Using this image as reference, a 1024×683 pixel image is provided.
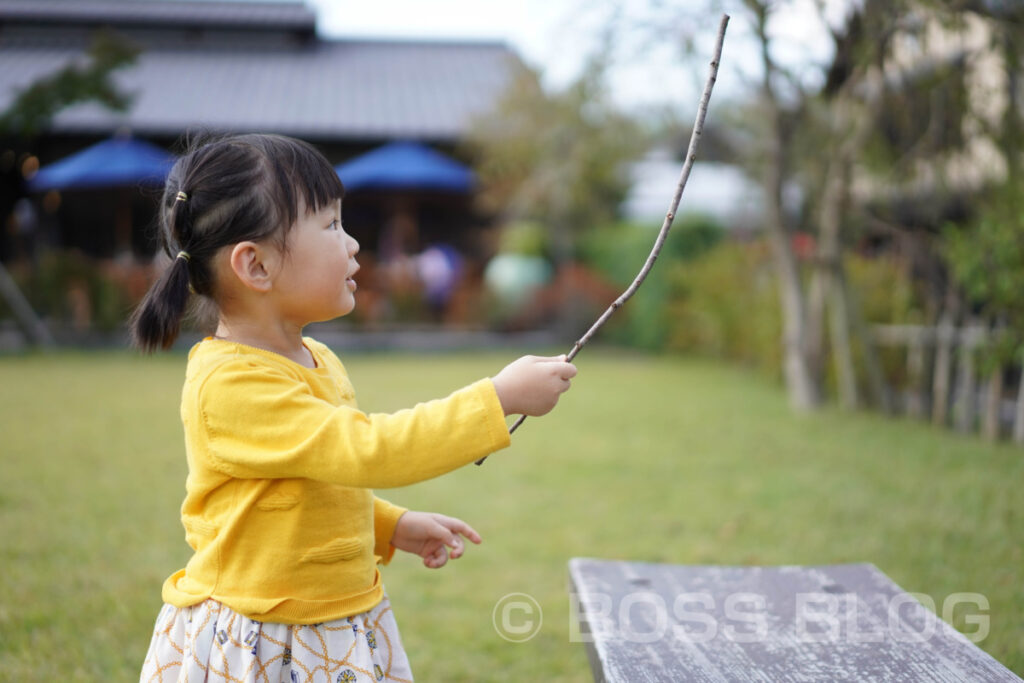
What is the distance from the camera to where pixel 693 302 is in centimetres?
1055

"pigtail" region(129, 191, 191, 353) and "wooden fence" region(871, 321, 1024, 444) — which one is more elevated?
"pigtail" region(129, 191, 191, 353)

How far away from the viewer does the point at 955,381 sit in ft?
19.1

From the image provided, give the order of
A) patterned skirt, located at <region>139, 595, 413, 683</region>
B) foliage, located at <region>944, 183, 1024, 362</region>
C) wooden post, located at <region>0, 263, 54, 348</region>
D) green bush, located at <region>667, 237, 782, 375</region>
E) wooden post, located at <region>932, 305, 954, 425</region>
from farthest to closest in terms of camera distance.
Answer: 1. wooden post, located at <region>0, 263, 54, 348</region>
2. green bush, located at <region>667, 237, 782, 375</region>
3. wooden post, located at <region>932, 305, 954, 425</region>
4. foliage, located at <region>944, 183, 1024, 362</region>
5. patterned skirt, located at <region>139, 595, 413, 683</region>

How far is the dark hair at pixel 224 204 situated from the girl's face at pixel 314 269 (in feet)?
0.06

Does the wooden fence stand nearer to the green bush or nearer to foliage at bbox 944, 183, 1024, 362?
foliage at bbox 944, 183, 1024, 362

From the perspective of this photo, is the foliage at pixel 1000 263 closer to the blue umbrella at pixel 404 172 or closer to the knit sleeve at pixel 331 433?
the knit sleeve at pixel 331 433

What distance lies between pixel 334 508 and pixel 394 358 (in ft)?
31.4

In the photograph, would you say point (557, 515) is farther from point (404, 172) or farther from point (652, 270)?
A: point (404, 172)

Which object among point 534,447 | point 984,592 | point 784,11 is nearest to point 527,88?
point 784,11

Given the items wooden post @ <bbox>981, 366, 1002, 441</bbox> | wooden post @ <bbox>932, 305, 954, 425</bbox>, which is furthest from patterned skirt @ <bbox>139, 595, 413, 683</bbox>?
wooden post @ <bbox>932, 305, 954, 425</bbox>

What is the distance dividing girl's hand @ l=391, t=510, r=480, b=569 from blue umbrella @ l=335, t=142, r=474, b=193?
1128 cm

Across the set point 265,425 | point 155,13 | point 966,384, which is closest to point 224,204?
point 265,425

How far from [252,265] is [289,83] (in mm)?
16185

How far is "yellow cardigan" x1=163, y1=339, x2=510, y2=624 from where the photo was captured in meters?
1.27
